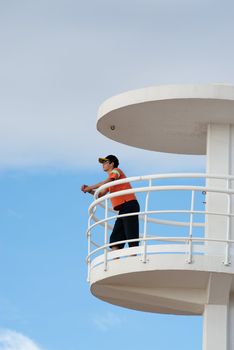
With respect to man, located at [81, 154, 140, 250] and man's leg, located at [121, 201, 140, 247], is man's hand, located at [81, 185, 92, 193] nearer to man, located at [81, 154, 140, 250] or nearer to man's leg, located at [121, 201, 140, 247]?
man, located at [81, 154, 140, 250]

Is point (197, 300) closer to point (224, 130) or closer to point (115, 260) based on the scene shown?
point (115, 260)

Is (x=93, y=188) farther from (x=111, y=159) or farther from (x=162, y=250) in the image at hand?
(x=162, y=250)

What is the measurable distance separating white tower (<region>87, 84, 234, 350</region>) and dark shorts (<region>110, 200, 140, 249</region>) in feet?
1.23

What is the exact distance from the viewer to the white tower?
914 inches

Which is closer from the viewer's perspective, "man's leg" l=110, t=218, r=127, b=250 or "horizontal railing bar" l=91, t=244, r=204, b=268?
"horizontal railing bar" l=91, t=244, r=204, b=268

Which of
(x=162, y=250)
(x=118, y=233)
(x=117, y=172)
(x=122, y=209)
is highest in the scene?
(x=117, y=172)

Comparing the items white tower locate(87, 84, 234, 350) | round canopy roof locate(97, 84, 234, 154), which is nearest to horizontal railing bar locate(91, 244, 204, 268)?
white tower locate(87, 84, 234, 350)

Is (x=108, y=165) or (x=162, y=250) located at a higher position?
(x=108, y=165)

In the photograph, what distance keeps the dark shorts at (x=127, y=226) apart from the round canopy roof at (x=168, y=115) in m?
1.76

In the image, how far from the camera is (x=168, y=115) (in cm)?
2497

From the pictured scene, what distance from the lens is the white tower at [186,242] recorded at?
76.2ft

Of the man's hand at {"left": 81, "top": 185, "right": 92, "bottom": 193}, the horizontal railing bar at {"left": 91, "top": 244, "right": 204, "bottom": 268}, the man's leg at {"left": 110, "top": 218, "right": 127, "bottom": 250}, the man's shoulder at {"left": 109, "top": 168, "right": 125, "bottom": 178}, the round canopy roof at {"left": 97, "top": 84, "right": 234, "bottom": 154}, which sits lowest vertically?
the horizontal railing bar at {"left": 91, "top": 244, "right": 204, "bottom": 268}

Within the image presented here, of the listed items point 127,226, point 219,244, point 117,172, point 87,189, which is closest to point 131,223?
point 127,226

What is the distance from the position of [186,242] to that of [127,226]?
121 cm
